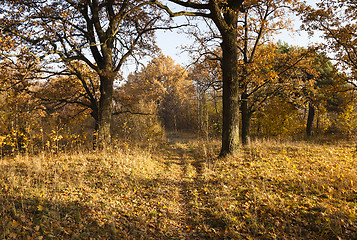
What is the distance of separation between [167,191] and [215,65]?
8756 mm

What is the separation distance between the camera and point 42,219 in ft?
12.2

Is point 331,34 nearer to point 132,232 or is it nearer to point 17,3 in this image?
point 132,232

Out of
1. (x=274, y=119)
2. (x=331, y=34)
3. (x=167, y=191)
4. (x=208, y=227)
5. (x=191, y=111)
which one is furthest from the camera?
(x=191, y=111)

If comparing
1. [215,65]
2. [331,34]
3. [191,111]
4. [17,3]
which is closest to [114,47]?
[17,3]

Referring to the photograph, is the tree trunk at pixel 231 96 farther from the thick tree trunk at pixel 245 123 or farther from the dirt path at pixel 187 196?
the thick tree trunk at pixel 245 123

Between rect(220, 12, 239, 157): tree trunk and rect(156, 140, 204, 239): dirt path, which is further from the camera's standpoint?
rect(220, 12, 239, 157): tree trunk

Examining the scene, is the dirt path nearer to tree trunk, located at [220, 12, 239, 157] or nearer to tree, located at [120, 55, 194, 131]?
tree trunk, located at [220, 12, 239, 157]

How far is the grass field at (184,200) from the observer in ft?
12.3

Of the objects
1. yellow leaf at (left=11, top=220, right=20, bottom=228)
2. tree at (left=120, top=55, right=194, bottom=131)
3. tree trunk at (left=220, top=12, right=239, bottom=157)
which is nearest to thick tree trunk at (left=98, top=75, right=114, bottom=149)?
tree trunk at (left=220, top=12, right=239, bottom=157)

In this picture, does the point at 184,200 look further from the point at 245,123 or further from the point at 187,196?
the point at 245,123

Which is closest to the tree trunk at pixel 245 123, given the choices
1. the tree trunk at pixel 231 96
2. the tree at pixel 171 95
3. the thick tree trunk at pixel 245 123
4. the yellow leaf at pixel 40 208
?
the thick tree trunk at pixel 245 123

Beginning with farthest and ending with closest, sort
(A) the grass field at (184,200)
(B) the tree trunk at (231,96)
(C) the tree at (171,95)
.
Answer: (C) the tree at (171,95) → (B) the tree trunk at (231,96) → (A) the grass field at (184,200)

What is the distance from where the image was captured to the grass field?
3.74 m

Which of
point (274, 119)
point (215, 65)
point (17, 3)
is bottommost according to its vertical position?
point (274, 119)
